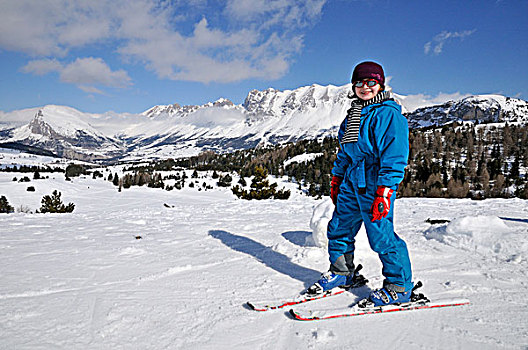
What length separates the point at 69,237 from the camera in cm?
580

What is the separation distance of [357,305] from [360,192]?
3.57 feet

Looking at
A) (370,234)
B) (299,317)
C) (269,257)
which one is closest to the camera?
(299,317)

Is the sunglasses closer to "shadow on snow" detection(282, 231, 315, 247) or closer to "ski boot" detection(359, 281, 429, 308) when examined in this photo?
"ski boot" detection(359, 281, 429, 308)

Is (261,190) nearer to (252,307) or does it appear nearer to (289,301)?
(289,301)

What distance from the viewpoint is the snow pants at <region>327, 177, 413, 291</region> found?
2805mm

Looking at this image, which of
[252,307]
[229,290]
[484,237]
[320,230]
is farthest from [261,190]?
[252,307]

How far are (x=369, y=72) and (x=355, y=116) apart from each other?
18.4 inches

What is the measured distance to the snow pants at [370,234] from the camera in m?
2.80

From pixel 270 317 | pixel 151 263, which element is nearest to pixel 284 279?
pixel 270 317

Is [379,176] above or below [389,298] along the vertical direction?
above

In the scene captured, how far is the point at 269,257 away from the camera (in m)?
4.49

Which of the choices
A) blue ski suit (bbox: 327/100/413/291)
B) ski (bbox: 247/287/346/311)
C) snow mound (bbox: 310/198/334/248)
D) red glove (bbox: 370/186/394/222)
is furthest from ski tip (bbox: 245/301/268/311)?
snow mound (bbox: 310/198/334/248)

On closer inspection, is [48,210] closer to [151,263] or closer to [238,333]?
[151,263]

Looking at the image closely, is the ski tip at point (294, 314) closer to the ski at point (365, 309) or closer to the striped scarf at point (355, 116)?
the ski at point (365, 309)
